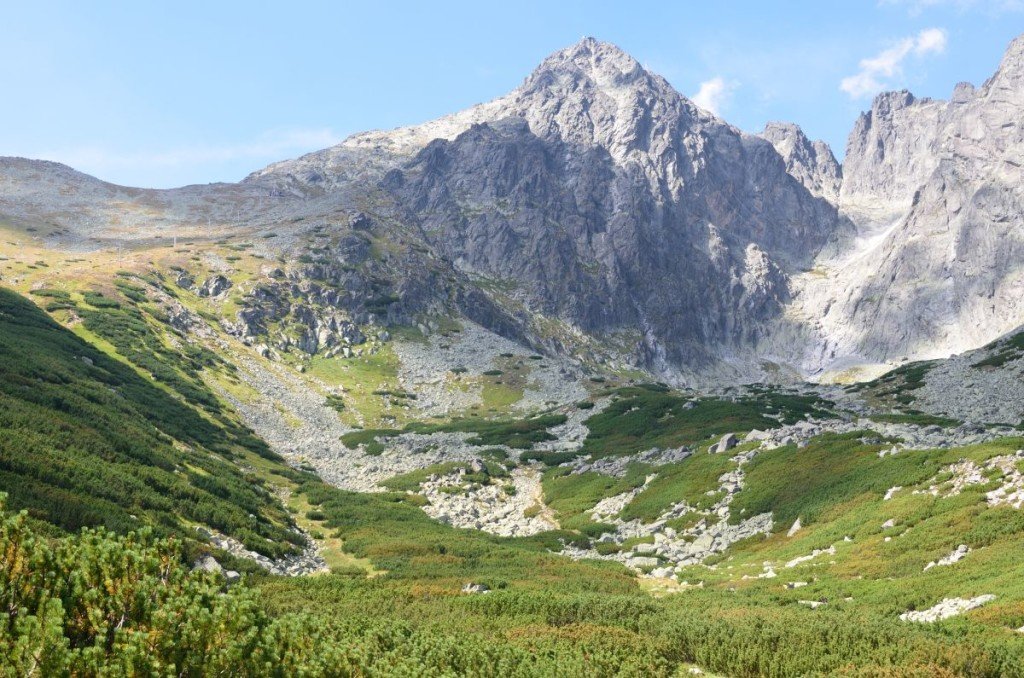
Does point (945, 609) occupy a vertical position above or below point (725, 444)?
below

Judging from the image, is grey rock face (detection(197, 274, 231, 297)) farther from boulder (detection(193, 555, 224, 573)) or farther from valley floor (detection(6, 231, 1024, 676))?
boulder (detection(193, 555, 224, 573))

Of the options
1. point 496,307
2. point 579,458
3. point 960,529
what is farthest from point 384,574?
point 496,307

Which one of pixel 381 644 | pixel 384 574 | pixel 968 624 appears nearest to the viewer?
pixel 381 644

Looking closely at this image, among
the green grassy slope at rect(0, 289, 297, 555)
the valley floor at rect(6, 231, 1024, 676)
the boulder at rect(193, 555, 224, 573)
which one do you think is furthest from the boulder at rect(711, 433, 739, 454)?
the boulder at rect(193, 555, 224, 573)

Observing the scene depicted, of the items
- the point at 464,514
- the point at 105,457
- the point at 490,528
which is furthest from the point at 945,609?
the point at 464,514

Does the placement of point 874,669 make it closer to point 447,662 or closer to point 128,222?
point 447,662

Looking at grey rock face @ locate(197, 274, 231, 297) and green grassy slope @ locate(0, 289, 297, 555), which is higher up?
grey rock face @ locate(197, 274, 231, 297)

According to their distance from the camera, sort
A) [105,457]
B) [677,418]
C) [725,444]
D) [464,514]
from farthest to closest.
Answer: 1. [677,418]
2. [725,444]
3. [464,514]
4. [105,457]

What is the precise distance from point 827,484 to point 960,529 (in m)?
13.2

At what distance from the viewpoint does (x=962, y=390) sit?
261 feet

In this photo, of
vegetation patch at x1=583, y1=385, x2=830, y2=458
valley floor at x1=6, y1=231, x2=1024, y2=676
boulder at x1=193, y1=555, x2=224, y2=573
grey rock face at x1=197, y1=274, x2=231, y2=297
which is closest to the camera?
valley floor at x1=6, y1=231, x2=1024, y2=676

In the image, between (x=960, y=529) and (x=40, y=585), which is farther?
(x=960, y=529)

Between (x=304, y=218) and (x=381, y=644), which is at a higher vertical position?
(x=304, y=218)

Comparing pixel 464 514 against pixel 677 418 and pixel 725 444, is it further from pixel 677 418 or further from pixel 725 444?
pixel 677 418
